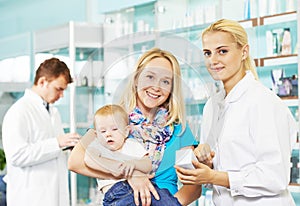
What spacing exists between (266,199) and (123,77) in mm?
590

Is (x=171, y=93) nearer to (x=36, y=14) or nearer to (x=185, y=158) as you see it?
(x=185, y=158)

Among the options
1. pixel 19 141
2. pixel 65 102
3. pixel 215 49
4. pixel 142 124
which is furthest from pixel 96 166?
pixel 65 102

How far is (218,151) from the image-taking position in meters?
1.79

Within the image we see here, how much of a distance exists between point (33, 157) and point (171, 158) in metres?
1.75

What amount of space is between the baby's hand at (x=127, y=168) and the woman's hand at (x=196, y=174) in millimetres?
127

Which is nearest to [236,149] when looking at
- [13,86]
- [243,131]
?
[243,131]

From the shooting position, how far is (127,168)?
4.96ft

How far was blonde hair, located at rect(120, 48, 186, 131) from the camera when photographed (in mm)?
1527

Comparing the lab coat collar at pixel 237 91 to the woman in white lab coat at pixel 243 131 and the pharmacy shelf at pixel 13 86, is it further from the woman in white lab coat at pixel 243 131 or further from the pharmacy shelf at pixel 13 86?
the pharmacy shelf at pixel 13 86

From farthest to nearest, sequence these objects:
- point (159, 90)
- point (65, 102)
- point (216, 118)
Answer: point (65, 102), point (216, 118), point (159, 90)

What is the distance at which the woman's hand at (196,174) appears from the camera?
1.59m

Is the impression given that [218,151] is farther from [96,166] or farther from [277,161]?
[96,166]

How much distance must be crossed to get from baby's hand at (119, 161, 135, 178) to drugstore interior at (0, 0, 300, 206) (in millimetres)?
150

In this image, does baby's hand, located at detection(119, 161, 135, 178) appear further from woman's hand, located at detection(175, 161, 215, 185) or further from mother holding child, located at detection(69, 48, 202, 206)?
woman's hand, located at detection(175, 161, 215, 185)
